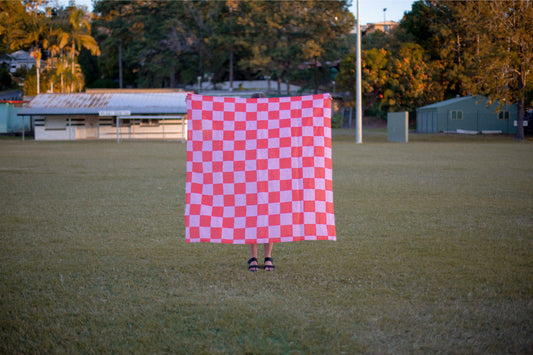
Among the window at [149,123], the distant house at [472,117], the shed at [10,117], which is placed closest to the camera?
the window at [149,123]

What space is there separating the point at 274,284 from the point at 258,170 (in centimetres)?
119

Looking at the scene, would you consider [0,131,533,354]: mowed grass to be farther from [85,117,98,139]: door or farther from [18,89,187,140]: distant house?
[85,117,98,139]: door

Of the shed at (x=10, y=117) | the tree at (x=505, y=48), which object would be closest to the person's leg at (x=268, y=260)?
the tree at (x=505, y=48)

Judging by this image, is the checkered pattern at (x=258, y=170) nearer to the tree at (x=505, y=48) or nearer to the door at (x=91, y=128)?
the tree at (x=505, y=48)

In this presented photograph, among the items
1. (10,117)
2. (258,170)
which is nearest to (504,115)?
(10,117)

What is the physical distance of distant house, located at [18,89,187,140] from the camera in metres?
45.9

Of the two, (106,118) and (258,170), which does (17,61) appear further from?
Result: (258,170)

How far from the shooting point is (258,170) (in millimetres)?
5641

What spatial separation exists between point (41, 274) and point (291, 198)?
2.71 meters

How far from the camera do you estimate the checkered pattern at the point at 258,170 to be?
5.52m

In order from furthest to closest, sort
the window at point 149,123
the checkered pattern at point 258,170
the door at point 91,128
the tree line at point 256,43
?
1. the tree line at point 256,43
2. the door at point 91,128
3. the window at point 149,123
4. the checkered pattern at point 258,170

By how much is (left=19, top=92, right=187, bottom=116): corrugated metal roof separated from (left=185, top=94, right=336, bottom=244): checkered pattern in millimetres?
38979

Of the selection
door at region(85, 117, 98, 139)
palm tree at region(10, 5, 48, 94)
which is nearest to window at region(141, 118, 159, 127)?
door at region(85, 117, 98, 139)

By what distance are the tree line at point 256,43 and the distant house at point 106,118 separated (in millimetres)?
9691
